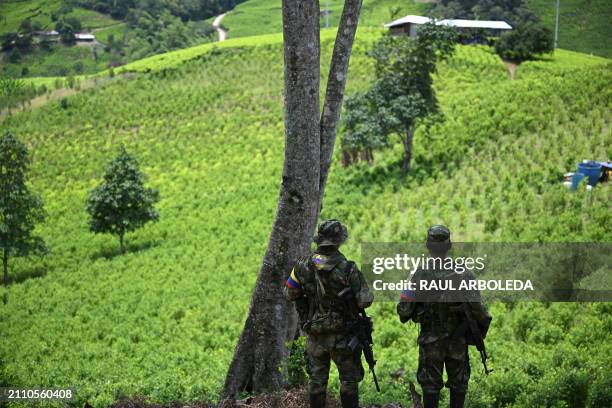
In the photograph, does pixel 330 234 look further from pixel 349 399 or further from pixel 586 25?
pixel 586 25

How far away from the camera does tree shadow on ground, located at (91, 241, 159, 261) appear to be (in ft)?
91.7

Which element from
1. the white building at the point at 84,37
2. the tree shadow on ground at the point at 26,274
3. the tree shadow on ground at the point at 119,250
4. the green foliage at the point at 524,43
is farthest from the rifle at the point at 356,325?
the white building at the point at 84,37

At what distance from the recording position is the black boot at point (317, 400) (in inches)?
243

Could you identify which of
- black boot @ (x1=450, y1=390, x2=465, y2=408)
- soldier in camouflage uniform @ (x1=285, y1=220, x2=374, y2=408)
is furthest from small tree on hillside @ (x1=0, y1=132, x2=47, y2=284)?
black boot @ (x1=450, y1=390, x2=465, y2=408)

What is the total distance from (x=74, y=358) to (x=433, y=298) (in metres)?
11.0

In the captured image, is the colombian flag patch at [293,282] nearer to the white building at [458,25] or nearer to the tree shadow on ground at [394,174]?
the tree shadow on ground at [394,174]

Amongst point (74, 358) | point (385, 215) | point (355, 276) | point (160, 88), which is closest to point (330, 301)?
point (355, 276)

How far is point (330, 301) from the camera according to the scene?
236 inches

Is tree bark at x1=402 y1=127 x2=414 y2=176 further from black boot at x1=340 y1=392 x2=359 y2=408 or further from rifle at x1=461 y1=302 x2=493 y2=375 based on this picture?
black boot at x1=340 y1=392 x2=359 y2=408

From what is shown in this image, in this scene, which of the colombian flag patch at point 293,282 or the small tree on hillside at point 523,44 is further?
the small tree on hillside at point 523,44

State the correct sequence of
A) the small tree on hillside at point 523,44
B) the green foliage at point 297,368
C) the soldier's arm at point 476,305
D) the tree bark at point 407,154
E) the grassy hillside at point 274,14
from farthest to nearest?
the grassy hillside at point 274,14 < the small tree on hillside at point 523,44 < the tree bark at point 407,154 < the green foliage at point 297,368 < the soldier's arm at point 476,305

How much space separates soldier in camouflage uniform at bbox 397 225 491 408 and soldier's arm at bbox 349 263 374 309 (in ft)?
1.24

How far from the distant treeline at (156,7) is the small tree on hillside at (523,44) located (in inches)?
3251

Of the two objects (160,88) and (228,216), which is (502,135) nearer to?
(228,216)
